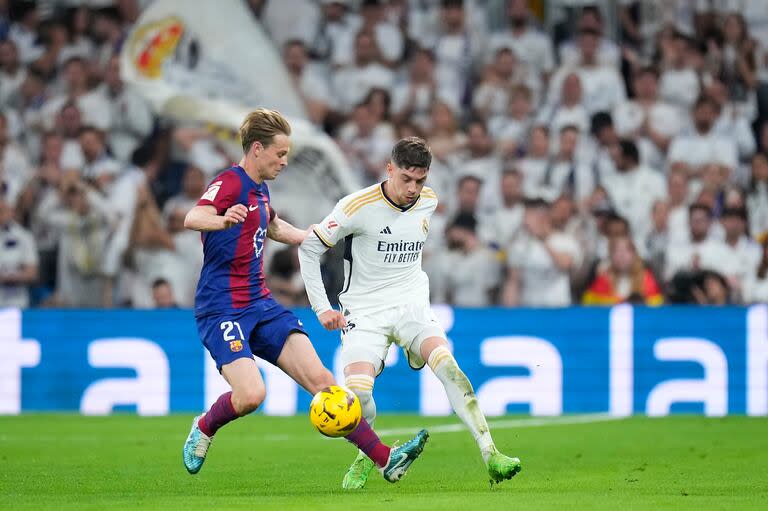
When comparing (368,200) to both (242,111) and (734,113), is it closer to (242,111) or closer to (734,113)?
(242,111)

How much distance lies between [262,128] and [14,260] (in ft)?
27.4

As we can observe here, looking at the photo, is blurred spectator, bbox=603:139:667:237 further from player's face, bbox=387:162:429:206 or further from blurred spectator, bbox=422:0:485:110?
player's face, bbox=387:162:429:206

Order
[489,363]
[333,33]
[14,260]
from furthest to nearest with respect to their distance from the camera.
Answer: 1. [333,33]
2. [14,260]
3. [489,363]

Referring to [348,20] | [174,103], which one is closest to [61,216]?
[174,103]

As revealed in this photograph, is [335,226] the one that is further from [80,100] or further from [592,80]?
[80,100]

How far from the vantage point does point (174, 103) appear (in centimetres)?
1655

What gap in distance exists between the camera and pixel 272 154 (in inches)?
324

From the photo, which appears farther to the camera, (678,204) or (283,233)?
(678,204)

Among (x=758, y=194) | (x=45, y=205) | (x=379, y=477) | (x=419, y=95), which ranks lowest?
(x=379, y=477)

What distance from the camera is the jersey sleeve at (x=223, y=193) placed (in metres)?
7.99

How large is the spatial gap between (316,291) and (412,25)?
9.99 m

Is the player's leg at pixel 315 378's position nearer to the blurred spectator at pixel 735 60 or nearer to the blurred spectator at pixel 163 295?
the blurred spectator at pixel 163 295

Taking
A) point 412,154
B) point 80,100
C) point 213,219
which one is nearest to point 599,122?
point 80,100

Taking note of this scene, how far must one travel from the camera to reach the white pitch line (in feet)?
42.3
